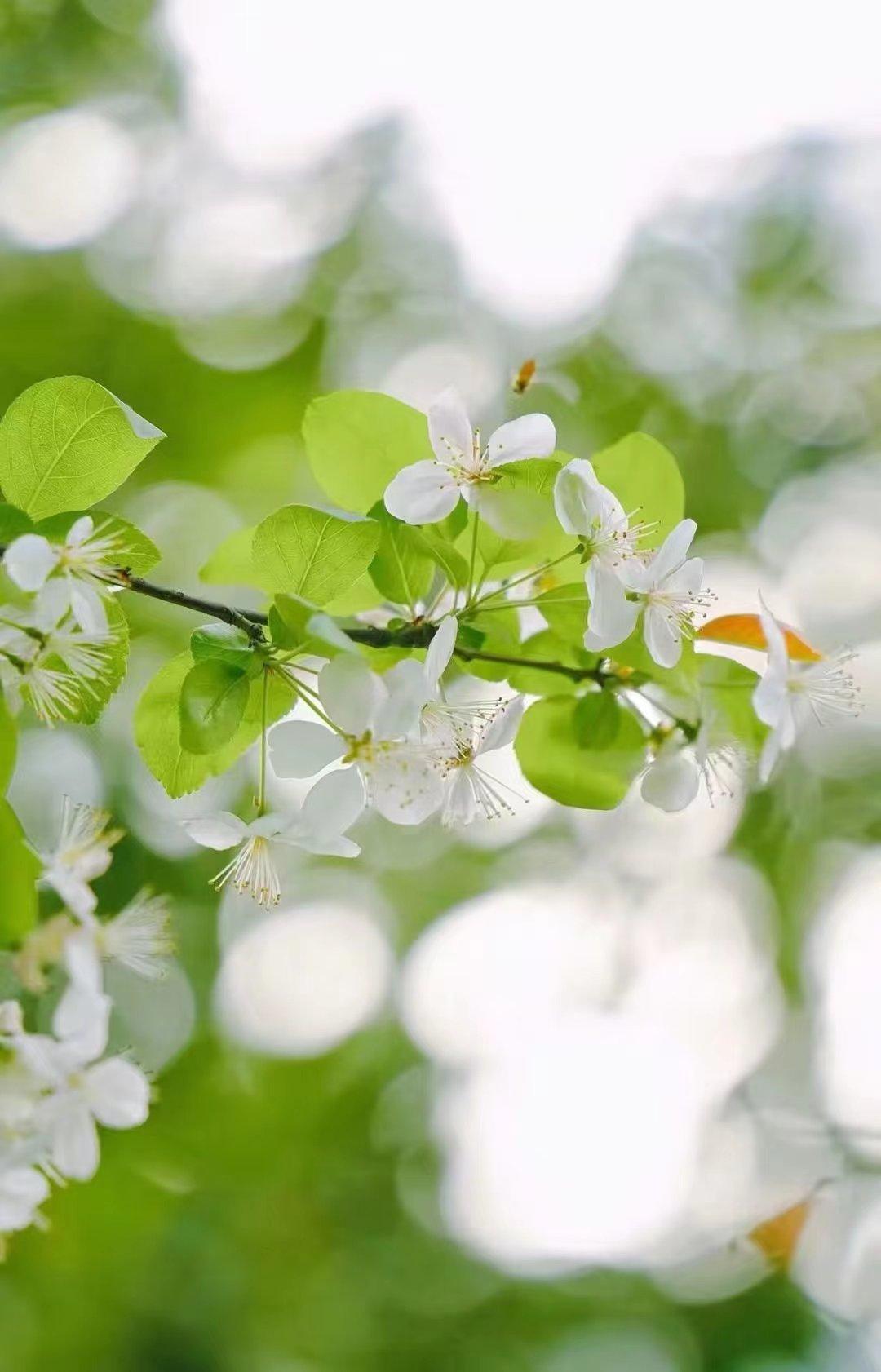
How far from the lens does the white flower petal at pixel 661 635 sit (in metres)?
0.73

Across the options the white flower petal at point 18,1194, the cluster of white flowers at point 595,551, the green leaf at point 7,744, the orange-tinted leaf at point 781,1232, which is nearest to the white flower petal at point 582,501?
the cluster of white flowers at point 595,551

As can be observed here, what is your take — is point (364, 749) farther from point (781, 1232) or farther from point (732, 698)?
point (781, 1232)

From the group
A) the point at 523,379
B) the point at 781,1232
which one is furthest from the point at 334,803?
the point at 781,1232

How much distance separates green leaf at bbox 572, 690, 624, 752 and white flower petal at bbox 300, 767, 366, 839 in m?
0.17

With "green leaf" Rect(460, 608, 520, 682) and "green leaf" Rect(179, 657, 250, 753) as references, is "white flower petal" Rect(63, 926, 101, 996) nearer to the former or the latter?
"green leaf" Rect(179, 657, 250, 753)

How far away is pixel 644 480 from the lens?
2.68ft

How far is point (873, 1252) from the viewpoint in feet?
12.1

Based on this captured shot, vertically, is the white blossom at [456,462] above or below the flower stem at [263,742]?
above

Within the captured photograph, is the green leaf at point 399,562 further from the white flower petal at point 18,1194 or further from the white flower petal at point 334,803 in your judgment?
the white flower petal at point 18,1194

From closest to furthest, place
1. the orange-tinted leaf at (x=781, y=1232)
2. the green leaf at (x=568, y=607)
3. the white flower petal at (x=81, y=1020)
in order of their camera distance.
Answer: the white flower petal at (x=81, y=1020) → the green leaf at (x=568, y=607) → the orange-tinted leaf at (x=781, y=1232)

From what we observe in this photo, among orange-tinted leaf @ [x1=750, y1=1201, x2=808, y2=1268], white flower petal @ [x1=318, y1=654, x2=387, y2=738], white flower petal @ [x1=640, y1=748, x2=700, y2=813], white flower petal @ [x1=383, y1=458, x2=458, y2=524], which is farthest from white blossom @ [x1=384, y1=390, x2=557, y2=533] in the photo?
orange-tinted leaf @ [x1=750, y1=1201, x2=808, y2=1268]

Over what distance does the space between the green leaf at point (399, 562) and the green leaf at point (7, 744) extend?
233 mm

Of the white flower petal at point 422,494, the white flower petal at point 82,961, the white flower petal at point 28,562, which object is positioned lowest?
the white flower petal at point 82,961

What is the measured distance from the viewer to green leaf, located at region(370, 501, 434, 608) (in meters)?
0.74
